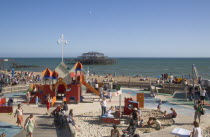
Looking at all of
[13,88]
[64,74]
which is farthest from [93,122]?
[13,88]

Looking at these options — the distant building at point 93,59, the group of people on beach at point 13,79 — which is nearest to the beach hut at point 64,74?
the group of people on beach at point 13,79

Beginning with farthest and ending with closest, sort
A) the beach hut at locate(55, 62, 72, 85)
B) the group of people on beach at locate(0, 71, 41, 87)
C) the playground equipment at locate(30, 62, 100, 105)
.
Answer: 1. the group of people on beach at locate(0, 71, 41, 87)
2. the beach hut at locate(55, 62, 72, 85)
3. the playground equipment at locate(30, 62, 100, 105)

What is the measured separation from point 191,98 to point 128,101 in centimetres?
729

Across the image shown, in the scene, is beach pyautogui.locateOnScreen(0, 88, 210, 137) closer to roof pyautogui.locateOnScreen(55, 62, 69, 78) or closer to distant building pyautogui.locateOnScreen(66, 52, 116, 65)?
roof pyautogui.locateOnScreen(55, 62, 69, 78)

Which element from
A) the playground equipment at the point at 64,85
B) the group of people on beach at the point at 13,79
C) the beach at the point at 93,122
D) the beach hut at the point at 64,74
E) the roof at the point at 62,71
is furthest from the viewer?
the group of people on beach at the point at 13,79

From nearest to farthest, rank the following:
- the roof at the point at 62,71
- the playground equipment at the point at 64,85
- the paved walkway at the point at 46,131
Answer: the paved walkway at the point at 46,131 < the playground equipment at the point at 64,85 < the roof at the point at 62,71

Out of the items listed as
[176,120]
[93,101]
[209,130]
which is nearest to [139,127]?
[176,120]

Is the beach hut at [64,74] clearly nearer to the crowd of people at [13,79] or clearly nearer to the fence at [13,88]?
the fence at [13,88]

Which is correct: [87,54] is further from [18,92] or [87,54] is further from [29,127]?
[29,127]

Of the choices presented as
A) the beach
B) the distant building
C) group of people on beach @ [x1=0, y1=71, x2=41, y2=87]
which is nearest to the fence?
group of people on beach @ [x1=0, y1=71, x2=41, y2=87]

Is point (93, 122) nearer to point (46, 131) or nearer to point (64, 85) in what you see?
point (46, 131)

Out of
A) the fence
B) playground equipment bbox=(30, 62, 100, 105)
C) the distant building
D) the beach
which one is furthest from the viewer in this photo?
the distant building

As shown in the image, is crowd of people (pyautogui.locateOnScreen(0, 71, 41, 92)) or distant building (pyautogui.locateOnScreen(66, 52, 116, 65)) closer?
crowd of people (pyautogui.locateOnScreen(0, 71, 41, 92))

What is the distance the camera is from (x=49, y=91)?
1902cm
